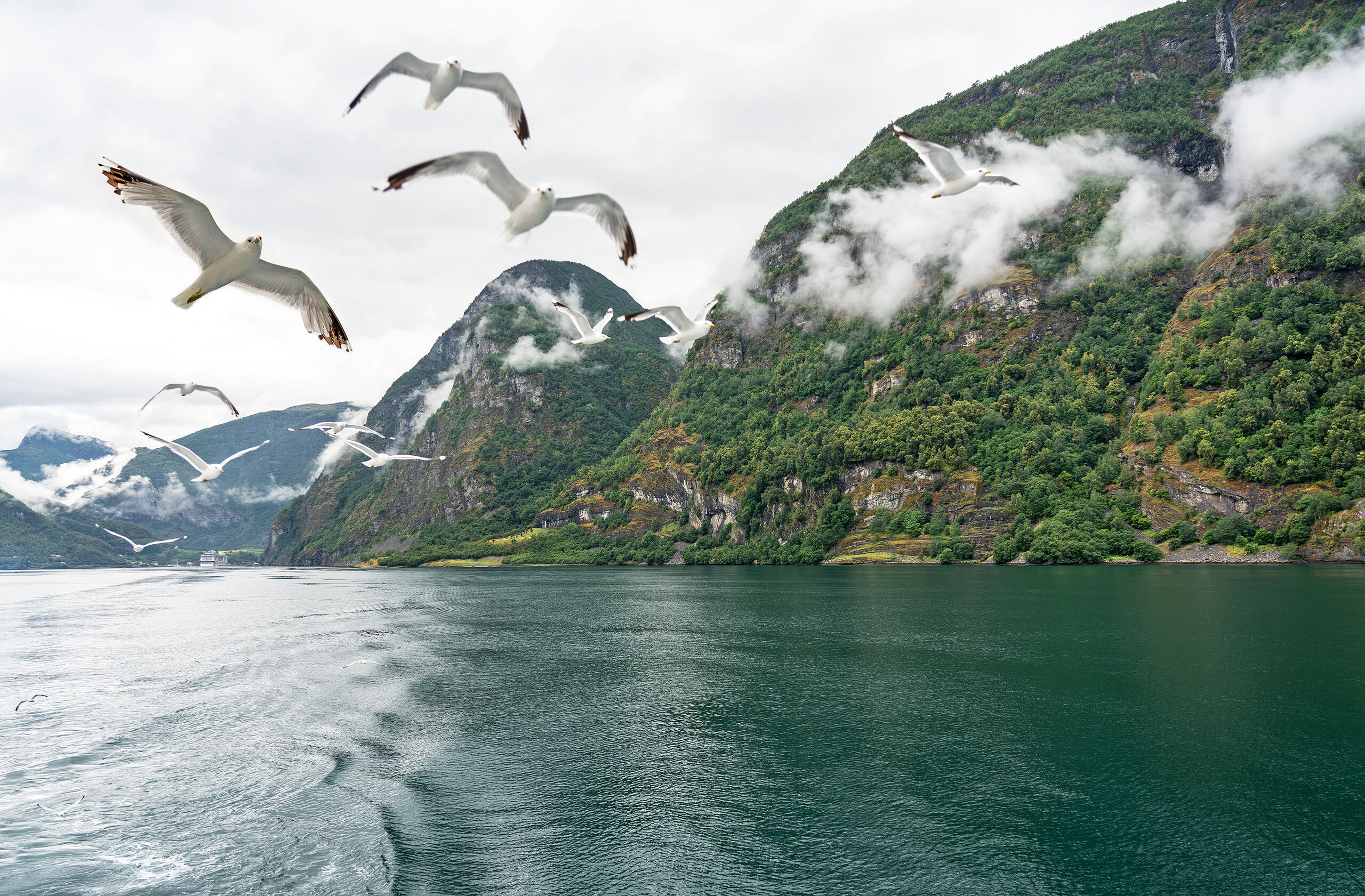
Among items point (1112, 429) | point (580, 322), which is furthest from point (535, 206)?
point (1112, 429)

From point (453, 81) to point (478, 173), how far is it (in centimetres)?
164

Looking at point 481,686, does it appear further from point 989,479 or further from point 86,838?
point 989,479

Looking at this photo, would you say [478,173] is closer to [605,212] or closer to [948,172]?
[605,212]

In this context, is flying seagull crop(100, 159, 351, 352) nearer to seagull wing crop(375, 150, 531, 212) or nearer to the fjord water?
seagull wing crop(375, 150, 531, 212)

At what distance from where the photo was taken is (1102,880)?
1410 cm

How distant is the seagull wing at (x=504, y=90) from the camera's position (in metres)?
12.5

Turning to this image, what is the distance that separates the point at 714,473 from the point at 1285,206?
136 m

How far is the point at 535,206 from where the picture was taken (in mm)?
12984

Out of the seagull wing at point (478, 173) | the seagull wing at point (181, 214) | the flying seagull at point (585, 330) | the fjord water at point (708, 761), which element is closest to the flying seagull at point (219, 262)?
the seagull wing at point (181, 214)

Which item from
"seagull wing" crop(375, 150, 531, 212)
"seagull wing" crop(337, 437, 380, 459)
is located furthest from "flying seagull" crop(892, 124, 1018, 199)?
"seagull wing" crop(337, 437, 380, 459)

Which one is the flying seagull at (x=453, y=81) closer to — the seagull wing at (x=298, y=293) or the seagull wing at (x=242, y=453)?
the seagull wing at (x=298, y=293)

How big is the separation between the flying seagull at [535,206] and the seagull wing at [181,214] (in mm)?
3828

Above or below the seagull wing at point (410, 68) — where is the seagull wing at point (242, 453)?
below

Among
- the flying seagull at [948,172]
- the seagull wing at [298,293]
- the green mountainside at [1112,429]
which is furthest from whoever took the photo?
the green mountainside at [1112,429]
